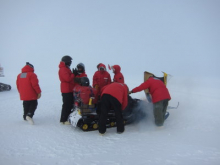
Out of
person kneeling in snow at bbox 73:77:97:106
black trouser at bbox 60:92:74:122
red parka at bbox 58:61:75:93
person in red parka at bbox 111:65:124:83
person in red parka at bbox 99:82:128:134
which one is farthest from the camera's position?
person in red parka at bbox 111:65:124:83

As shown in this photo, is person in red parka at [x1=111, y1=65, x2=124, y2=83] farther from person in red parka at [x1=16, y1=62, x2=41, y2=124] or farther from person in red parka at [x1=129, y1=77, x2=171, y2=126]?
person in red parka at [x1=16, y1=62, x2=41, y2=124]

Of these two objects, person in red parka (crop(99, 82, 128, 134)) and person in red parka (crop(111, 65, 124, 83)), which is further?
person in red parka (crop(111, 65, 124, 83))

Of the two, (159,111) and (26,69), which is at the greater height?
(26,69)

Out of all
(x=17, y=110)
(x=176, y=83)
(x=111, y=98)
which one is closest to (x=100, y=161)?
(x=111, y=98)

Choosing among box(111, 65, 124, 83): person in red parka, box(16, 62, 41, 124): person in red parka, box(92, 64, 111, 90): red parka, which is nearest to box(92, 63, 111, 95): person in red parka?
box(92, 64, 111, 90): red parka

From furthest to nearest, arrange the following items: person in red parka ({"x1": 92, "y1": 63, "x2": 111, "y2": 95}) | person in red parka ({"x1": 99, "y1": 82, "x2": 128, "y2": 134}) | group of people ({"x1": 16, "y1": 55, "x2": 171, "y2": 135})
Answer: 1. person in red parka ({"x1": 92, "y1": 63, "x2": 111, "y2": 95})
2. group of people ({"x1": 16, "y1": 55, "x2": 171, "y2": 135})
3. person in red parka ({"x1": 99, "y1": 82, "x2": 128, "y2": 134})

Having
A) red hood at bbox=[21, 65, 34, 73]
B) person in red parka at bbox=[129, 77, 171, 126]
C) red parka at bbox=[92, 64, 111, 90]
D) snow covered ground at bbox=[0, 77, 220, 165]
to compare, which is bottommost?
snow covered ground at bbox=[0, 77, 220, 165]

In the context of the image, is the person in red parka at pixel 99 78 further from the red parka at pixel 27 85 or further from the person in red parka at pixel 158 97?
the red parka at pixel 27 85

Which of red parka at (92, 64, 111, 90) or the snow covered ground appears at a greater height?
red parka at (92, 64, 111, 90)

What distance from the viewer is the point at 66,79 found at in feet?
16.4

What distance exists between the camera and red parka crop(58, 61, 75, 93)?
5.02 metres

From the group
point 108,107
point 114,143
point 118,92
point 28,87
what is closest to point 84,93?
point 108,107

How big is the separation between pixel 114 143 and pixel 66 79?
2183 mm

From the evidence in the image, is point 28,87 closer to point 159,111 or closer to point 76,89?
point 76,89
